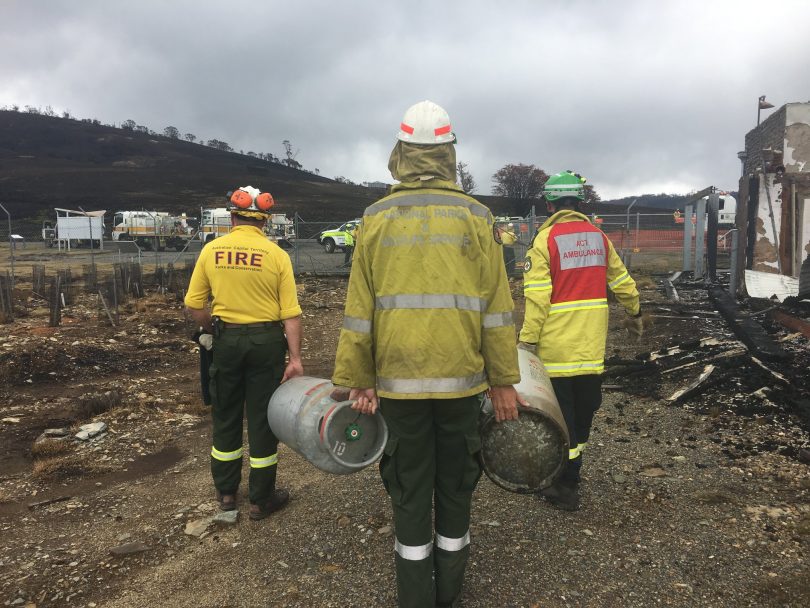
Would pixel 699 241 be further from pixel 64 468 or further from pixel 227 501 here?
pixel 64 468

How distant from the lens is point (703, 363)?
5.81m

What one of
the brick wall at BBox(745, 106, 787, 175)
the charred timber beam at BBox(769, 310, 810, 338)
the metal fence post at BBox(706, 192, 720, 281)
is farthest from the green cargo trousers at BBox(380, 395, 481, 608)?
the metal fence post at BBox(706, 192, 720, 281)

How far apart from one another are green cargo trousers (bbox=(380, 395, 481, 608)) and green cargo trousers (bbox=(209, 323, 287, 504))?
1288mm

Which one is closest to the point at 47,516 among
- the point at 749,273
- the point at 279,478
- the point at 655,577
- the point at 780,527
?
the point at 279,478

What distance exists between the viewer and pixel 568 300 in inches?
121

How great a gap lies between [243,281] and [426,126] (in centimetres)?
159

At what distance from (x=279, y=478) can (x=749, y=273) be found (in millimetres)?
9874

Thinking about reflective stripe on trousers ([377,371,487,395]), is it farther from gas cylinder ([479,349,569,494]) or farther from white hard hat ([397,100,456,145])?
white hard hat ([397,100,456,145])

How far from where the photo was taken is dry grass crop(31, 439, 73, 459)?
4.30m

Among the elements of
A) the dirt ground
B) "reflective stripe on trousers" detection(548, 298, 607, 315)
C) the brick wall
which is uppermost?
the brick wall

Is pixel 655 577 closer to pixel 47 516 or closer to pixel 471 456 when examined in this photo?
pixel 471 456

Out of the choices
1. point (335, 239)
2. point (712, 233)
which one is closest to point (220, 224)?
point (335, 239)

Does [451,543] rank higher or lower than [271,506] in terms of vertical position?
higher

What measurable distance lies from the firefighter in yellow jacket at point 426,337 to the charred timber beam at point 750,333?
15.8ft
